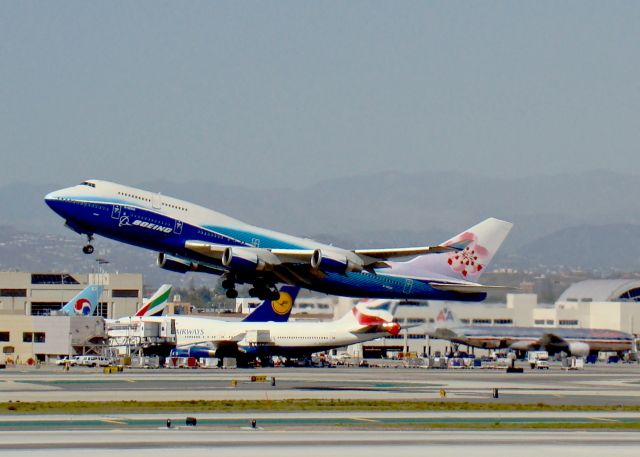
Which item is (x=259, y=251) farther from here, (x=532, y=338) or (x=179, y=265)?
(x=532, y=338)

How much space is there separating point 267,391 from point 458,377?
89.9 ft

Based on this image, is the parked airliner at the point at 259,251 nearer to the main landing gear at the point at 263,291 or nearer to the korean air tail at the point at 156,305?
the main landing gear at the point at 263,291

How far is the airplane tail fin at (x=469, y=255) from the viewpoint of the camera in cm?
9106

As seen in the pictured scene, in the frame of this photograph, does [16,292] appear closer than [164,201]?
No

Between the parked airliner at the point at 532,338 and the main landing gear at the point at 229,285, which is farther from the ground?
the main landing gear at the point at 229,285

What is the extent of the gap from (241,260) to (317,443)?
37531mm

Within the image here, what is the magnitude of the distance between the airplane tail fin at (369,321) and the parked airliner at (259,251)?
33.7m

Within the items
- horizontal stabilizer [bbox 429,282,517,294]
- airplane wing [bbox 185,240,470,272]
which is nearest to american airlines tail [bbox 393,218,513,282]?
horizontal stabilizer [bbox 429,282,517,294]

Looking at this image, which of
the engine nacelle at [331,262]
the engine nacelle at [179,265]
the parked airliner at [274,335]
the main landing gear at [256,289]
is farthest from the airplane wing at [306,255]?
the parked airliner at [274,335]

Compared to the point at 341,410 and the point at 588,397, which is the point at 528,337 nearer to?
the point at 588,397

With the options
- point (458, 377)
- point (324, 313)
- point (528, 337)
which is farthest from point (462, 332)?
point (458, 377)

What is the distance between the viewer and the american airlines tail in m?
90.8

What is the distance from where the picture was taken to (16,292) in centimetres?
18388

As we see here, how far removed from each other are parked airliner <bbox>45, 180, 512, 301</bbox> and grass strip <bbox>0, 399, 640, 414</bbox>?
51.3ft
